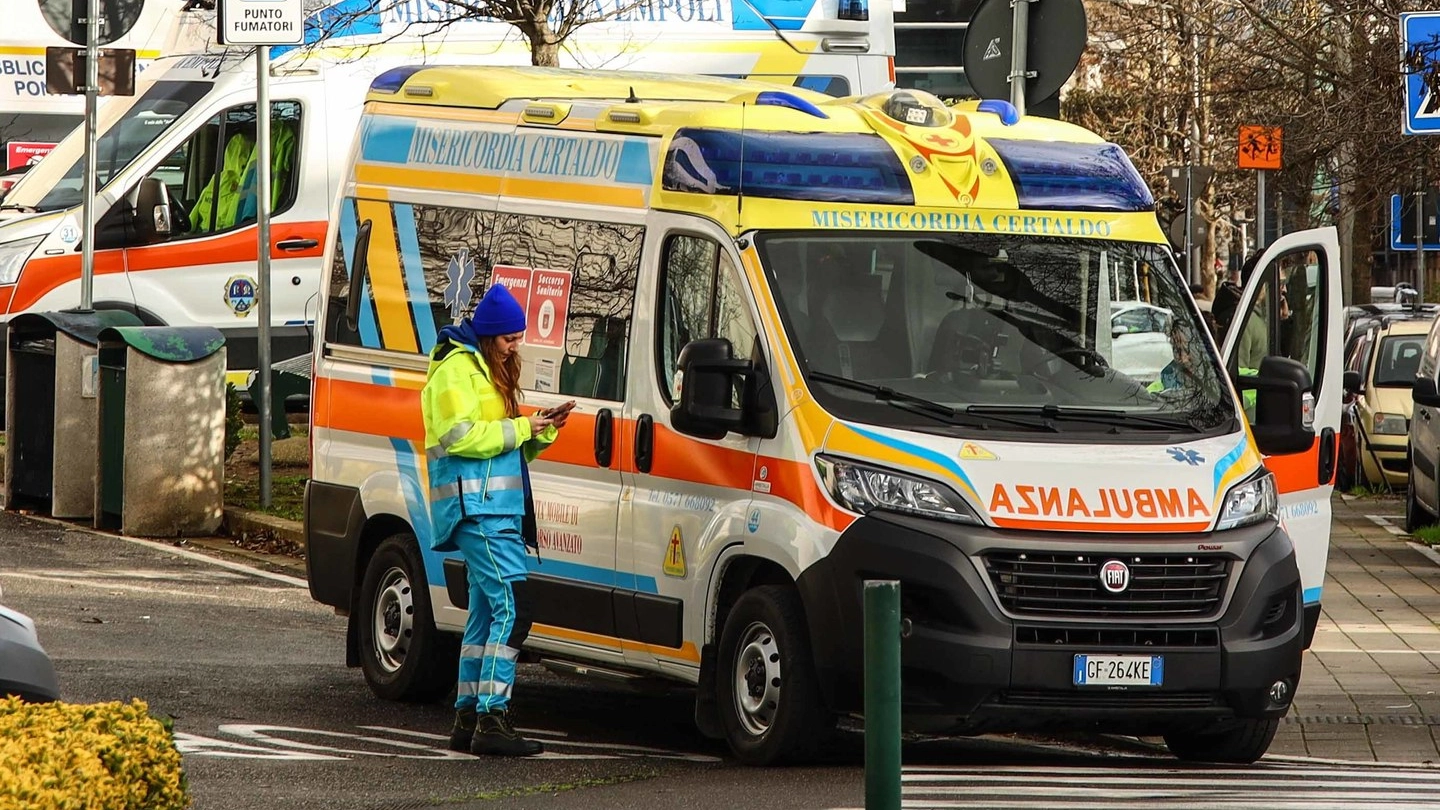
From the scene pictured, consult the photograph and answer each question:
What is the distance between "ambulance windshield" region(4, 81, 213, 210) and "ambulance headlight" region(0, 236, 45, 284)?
422mm

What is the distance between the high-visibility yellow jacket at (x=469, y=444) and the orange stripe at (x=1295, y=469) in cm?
303

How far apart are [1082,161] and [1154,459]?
4.93ft

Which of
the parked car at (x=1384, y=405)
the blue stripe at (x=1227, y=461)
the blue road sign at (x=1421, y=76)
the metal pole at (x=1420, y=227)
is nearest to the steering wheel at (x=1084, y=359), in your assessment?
the blue stripe at (x=1227, y=461)

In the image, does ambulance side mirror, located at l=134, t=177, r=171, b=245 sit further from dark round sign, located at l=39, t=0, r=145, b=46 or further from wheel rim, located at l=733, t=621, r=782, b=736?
wheel rim, located at l=733, t=621, r=782, b=736

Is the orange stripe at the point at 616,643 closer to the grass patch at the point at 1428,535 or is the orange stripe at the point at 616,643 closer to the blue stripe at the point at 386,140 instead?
the blue stripe at the point at 386,140

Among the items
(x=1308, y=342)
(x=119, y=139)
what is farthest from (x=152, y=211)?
(x=1308, y=342)

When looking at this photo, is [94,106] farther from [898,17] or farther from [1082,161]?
[898,17]

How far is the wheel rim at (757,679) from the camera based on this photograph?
8.52 m

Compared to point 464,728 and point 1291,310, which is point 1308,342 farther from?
point 464,728

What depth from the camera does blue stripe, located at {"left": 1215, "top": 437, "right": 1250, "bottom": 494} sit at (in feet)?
27.6

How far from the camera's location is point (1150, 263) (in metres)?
9.37

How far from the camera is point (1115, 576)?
817cm

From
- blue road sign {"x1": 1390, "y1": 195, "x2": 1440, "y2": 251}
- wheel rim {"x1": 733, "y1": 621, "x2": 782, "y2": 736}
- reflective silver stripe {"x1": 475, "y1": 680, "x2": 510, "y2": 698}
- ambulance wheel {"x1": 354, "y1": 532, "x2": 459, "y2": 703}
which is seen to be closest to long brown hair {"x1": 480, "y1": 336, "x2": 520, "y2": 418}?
reflective silver stripe {"x1": 475, "y1": 680, "x2": 510, "y2": 698}

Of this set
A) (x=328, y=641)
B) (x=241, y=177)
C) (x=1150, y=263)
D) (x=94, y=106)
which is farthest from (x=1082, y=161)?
(x=241, y=177)
